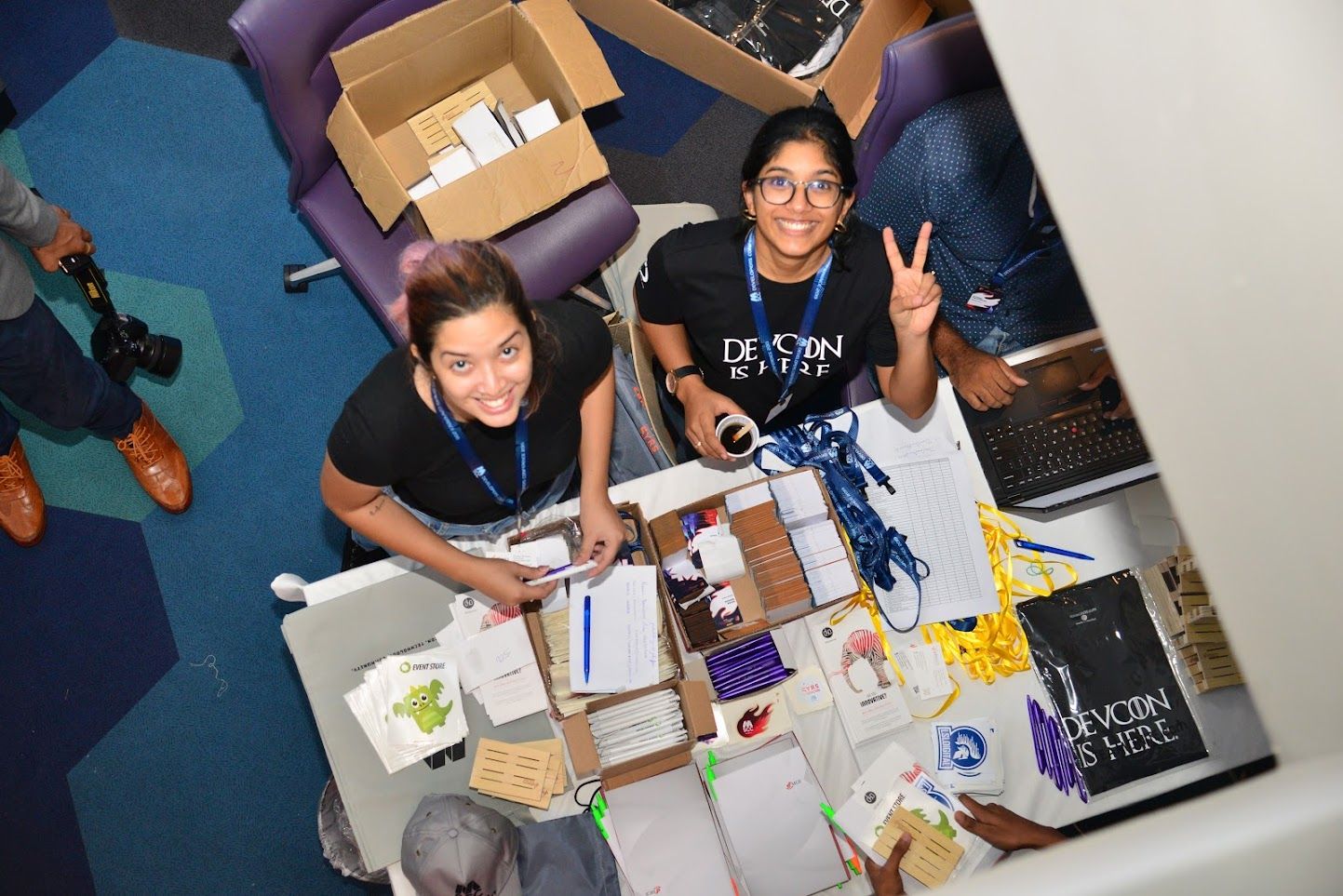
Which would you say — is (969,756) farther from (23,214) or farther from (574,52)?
(23,214)

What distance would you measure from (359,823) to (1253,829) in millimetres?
1854

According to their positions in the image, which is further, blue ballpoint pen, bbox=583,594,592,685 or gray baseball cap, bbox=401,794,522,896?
blue ballpoint pen, bbox=583,594,592,685

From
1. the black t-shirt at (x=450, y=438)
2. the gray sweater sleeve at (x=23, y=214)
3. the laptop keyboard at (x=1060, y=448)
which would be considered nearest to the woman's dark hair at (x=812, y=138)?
the black t-shirt at (x=450, y=438)

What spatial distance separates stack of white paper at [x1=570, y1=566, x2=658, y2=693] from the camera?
1977mm

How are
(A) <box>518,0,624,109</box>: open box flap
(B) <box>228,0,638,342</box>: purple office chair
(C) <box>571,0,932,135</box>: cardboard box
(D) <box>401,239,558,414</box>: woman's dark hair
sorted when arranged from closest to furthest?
(D) <box>401,239,558,414</box>: woman's dark hair < (B) <box>228,0,638,342</box>: purple office chair < (A) <box>518,0,624,109</box>: open box flap < (C) <box>571,0,932,135</box>: cardboard box

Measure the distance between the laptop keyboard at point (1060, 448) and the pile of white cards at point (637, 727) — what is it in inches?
40.3

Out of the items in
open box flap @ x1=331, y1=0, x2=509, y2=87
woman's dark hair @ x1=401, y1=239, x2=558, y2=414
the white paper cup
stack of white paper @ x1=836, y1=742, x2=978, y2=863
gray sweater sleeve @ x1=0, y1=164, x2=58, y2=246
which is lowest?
stack of white paper @ x1=836, y1=742, x2=978, y2=863

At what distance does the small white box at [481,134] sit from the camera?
9.34 feet

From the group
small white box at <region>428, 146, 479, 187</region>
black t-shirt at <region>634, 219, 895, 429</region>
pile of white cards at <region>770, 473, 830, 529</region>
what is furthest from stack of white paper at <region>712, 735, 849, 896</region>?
small white box at <region>428, 146, 479, 187</region>

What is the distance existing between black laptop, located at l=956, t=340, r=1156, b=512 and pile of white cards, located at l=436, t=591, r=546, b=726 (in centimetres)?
125

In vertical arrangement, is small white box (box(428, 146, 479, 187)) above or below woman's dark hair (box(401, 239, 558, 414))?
above

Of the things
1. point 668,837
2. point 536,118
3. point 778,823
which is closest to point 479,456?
point 668,837

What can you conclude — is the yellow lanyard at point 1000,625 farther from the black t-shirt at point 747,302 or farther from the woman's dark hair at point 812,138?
the woman's dark hair at point 812,138

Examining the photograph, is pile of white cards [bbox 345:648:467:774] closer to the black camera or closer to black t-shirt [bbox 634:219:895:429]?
black t-shirt [bbox 634:219:895:429]
